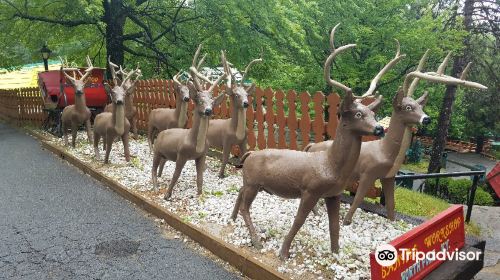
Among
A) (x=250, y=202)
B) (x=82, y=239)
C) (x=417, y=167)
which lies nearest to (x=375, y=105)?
(x=250, y=202)

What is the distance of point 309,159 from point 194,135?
2.36 meters

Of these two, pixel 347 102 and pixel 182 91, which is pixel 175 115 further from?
pixel 347 102

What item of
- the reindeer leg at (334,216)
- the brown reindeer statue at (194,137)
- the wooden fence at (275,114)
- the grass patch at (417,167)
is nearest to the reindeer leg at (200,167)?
the brown reindeer statue at (194,137)

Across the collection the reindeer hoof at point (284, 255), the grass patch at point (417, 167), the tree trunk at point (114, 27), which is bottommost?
the grass patch at point (417, 167)

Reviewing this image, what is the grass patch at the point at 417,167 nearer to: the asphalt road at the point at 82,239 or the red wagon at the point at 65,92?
the red wagon at the point at 65,92

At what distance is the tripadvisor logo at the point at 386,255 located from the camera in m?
2.76

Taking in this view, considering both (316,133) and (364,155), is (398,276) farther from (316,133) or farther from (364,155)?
(316,133)

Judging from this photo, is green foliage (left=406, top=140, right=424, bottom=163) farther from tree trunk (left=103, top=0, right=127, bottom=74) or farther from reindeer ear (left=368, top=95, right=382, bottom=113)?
reindeer ear (left=368, top=95, right=382, bottom=113)

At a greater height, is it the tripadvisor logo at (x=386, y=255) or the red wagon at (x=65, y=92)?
the red wagon at (x=65, y=92)

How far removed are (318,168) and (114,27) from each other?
11.9 metres

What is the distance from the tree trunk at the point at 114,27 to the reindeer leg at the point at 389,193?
11.1 meters

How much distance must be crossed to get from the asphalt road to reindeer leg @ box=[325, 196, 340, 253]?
1126 millimetres

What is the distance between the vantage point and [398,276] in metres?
2.90

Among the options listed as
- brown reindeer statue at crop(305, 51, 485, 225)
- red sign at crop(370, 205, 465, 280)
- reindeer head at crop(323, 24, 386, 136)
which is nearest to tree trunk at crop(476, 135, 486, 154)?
brown reindeer statue at crop(305, 51, 485, 225)
